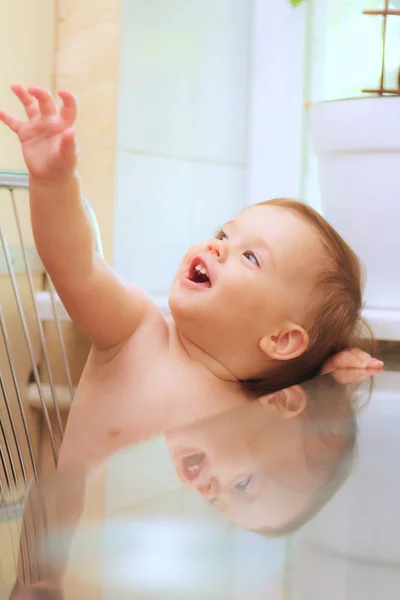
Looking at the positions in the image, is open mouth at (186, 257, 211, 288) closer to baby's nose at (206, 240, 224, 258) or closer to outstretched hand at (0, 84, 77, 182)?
baby's nose at (206, 240, 224, 258)

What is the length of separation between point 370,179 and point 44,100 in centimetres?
90

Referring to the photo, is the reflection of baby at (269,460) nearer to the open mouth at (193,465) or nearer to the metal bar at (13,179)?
the open mouth at (193,465)

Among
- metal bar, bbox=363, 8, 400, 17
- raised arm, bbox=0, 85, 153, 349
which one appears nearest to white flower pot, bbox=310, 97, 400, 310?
metal bar, bbox=363, 8, 400, 17

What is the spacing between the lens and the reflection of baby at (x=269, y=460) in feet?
0.90

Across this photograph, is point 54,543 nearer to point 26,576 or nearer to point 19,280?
point 26,576

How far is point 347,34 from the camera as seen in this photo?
1766 mm

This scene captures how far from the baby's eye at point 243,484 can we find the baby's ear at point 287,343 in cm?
69

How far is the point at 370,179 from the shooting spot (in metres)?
1.53

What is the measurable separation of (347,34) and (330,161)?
1.15 ft

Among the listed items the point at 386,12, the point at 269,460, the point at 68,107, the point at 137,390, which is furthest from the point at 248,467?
the point at 386,12

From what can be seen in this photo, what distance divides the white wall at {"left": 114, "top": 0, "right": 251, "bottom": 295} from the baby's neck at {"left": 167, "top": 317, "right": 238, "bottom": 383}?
0.62 m

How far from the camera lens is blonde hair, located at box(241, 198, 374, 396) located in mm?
1018

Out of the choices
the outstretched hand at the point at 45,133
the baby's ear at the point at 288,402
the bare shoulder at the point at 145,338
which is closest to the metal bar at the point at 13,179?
the bare shoulder at the point at 145,338

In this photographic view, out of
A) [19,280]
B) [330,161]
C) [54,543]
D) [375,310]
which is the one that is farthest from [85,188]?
[54,543]
